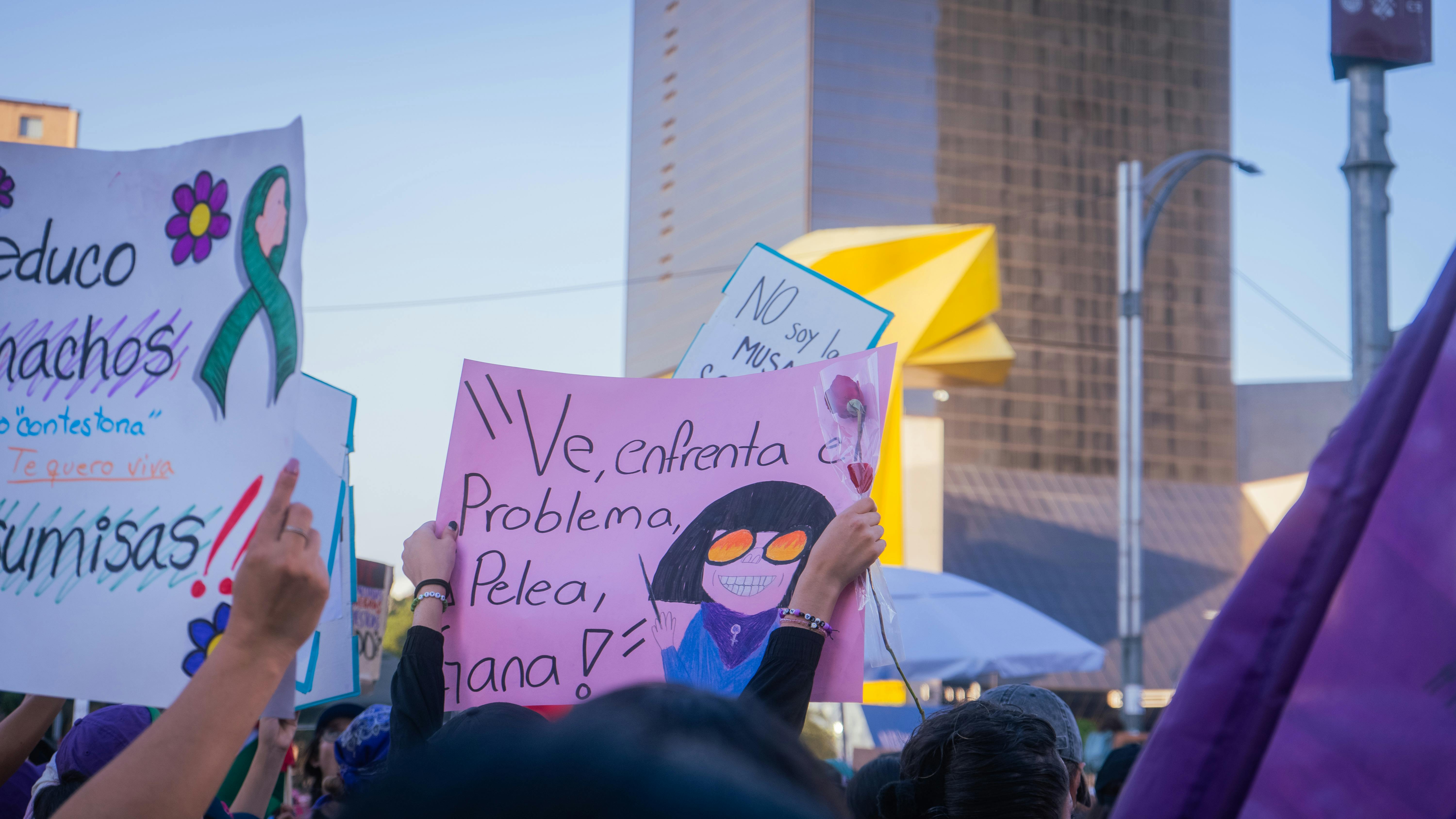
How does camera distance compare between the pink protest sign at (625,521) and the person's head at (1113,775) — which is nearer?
the pink protest sign at (625,521)

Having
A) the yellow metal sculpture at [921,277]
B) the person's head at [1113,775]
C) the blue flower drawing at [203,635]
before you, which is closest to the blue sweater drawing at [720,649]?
the blue flower drawing at [203,635]

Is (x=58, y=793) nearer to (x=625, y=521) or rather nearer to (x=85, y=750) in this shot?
(x=85, y=750)

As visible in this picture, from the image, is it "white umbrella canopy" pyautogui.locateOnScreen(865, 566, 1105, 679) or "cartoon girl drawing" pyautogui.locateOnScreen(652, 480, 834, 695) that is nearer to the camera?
"cartoon girl drawing" pyautogui.locateOnScreen(652, 480, 834, 695)

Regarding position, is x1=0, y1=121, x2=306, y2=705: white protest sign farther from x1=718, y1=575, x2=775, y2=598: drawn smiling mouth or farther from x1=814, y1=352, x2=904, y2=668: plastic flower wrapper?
x1=814, y1=352, x2=904, y2=668: plastic flower wrapper

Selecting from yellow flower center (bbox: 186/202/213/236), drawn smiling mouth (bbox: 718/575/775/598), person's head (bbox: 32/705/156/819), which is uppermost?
yellow flower center (bbox: 186/202/213/236)

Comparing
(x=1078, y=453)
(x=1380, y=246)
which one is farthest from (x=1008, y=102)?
(x=1380, y=246)

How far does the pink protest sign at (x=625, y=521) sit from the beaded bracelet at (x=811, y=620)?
0.15m

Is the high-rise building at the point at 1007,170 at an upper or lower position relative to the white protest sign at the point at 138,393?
upper

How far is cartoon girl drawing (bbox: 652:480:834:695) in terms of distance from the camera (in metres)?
2.25

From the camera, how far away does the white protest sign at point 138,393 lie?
5.75 ft

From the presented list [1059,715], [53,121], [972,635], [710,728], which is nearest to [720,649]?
[1059,715]

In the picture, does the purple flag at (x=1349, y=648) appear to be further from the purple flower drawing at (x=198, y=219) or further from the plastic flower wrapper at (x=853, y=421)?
the purple flower drawing at (x=198, y=219)

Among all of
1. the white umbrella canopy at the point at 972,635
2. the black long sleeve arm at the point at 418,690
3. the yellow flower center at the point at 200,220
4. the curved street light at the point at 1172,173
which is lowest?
the white umbrella canopy at the point at 972,635

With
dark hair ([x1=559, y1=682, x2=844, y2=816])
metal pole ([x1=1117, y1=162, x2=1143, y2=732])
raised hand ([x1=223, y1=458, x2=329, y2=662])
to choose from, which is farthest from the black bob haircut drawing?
→ metal pole ([x1=1117, y1=162, x2=1143, y2=732])
